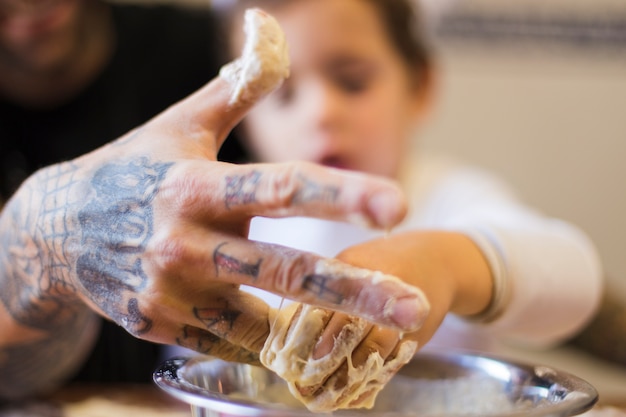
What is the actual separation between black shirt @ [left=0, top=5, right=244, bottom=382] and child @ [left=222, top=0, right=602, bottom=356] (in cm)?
19

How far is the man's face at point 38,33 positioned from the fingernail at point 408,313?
835mm

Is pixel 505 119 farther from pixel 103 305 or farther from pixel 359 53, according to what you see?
pixel 103 305

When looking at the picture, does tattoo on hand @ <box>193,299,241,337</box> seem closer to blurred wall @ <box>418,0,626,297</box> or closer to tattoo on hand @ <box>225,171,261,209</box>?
tattoo on hand @ <box>225,171,261,209</box>

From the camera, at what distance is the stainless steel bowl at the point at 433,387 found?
16.4 inches

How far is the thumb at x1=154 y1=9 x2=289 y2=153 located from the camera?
0.44 m

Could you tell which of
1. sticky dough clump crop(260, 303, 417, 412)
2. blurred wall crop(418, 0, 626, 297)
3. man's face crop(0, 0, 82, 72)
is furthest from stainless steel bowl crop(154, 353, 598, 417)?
blurred wall crop(418, 0, 626, 297)

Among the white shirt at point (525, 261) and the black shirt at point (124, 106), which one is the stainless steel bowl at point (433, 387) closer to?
the white shirt at point (525, 261)

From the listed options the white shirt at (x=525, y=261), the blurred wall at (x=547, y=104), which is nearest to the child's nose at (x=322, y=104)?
the white shirt at (x=525, y=261)

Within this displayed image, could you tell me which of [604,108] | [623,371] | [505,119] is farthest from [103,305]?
[604,108]

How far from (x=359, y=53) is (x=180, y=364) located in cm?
69

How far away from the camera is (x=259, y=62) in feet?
1.45

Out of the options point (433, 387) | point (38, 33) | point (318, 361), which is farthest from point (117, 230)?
point (38, 33)

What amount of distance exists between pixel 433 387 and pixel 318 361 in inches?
7.2

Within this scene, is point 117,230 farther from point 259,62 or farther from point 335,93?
point 335,93
